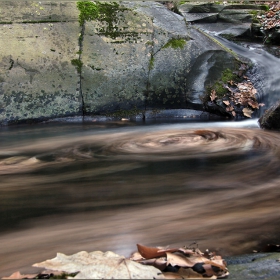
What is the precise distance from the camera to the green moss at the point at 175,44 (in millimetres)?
7402

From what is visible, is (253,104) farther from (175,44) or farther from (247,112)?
(175,44)

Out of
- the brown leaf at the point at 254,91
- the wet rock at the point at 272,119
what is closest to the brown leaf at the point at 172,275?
the wet rock at the point at 272,119

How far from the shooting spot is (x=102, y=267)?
4.37 ft

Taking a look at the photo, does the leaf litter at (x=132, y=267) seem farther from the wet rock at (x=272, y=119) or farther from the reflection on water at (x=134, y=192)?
the wet rock at (x=272, y=119)

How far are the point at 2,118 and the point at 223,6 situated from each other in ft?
21.6

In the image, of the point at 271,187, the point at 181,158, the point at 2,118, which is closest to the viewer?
the point at 271,187

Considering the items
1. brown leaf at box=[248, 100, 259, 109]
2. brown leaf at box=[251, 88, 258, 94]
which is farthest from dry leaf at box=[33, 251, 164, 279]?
brown leaf at box=[251, 88, 258, 94]

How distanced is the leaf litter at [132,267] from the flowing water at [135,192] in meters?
0.49

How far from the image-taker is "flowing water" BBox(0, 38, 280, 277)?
2.16m

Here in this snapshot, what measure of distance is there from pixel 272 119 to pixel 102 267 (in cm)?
524

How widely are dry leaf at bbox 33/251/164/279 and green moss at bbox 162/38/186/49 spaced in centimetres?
639

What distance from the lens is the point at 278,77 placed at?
736 centimetres

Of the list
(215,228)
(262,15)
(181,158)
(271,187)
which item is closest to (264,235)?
(215,228)

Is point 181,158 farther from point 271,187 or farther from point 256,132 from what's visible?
point 256,132
